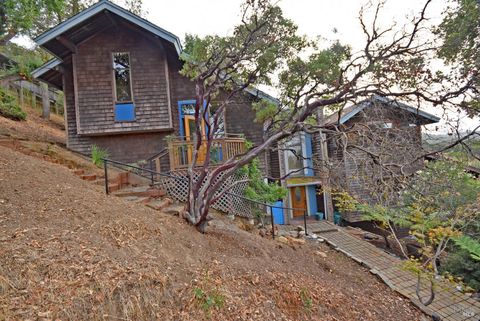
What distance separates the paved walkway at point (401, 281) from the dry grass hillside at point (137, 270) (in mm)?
625

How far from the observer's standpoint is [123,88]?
1041 cm

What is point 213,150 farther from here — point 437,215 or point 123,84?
point 437,215

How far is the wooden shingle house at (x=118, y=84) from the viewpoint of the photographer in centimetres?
996

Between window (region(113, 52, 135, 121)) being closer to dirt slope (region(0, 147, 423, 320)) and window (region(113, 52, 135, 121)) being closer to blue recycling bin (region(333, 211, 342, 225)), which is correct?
dirt slope (region(0, 147, 423, 320))

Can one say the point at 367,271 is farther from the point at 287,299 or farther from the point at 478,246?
the point at 287,299

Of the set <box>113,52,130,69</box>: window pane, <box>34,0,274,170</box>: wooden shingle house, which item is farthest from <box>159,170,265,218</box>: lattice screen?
<box>113,52,130,69</box>: window pane

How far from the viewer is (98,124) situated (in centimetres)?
1007

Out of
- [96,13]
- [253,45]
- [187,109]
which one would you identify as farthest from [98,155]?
[253,45]

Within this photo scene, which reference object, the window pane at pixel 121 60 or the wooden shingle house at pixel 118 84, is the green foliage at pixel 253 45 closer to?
the wooden shingle house at pixel 118 84

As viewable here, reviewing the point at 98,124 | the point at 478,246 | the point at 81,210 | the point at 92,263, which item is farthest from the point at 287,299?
the point at 98,124

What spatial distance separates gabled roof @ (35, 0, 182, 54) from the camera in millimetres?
9055

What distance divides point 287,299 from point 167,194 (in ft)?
16.6

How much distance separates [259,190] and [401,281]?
5.14 meters

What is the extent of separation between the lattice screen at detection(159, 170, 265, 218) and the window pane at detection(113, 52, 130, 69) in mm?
4958
